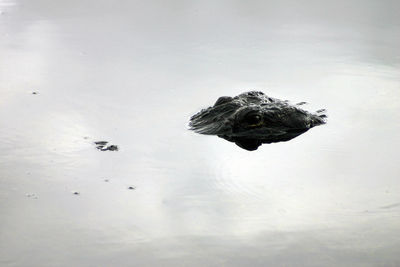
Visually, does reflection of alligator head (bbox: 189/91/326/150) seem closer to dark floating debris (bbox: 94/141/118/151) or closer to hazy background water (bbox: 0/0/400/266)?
hazy background water (bbox: 0/0/400/266)

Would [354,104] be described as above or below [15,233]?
above

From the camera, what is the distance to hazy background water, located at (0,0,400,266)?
601cm

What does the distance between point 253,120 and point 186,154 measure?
1188mm

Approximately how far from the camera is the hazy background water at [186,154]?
601 cm

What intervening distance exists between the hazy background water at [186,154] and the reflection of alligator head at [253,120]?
0.72 ft

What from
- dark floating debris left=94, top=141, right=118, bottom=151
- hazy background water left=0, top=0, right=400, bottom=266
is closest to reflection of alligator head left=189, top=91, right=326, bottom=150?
hazy background water left=0, top=0, right=400, bottom=266

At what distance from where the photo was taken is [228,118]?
895 centimetres

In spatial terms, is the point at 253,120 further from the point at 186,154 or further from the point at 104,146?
the point at 104,146

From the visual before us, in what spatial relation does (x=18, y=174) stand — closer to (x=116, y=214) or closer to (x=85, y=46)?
(x=116, y=214)

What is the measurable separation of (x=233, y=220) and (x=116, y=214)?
3.53 ft

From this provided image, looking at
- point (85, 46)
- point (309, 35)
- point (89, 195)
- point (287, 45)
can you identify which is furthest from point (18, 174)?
point (309, 35)

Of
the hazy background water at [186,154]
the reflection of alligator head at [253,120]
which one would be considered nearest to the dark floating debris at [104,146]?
the hazy background water at [186,154]

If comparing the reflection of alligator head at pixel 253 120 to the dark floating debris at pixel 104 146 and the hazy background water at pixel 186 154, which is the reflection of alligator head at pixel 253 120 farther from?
the dark floating debris at pixel 104 146

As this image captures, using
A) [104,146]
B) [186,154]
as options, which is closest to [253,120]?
[186,154]
